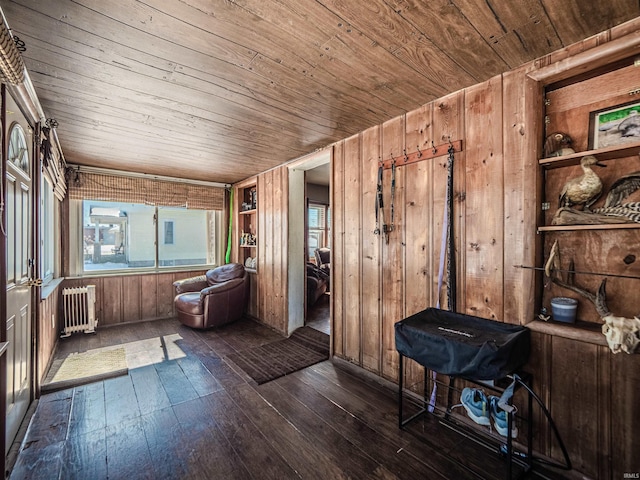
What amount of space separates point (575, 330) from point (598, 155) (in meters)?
0.95

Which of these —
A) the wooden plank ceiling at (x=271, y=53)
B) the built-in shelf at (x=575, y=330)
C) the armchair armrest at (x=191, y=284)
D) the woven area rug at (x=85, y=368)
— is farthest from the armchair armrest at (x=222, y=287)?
the built-in shelf at (x=575, y=330)

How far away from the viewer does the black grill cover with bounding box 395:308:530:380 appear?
4.75 feet

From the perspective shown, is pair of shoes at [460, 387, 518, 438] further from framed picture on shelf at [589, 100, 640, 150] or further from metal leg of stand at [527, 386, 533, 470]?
framed picture on shelf at [589, 100, 640, 150]

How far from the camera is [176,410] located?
221 centimetres

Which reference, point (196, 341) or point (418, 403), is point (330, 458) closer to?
point (418, 403)

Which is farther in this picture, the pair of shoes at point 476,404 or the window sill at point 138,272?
the window sill at point 138,272

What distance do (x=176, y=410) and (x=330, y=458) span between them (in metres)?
1.28

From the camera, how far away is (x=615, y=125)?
1.50 meters

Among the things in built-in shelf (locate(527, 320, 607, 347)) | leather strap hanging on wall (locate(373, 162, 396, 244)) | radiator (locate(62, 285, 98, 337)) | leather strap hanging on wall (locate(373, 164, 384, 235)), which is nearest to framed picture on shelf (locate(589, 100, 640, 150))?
built-in shelf (locate(527, 320, 607, 347))

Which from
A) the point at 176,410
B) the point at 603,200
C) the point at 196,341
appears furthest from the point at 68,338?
the point at 603,200

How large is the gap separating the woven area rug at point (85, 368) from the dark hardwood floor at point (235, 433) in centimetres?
10

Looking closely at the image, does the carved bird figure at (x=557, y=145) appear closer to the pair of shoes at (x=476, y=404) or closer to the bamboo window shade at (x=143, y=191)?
the pair of shoes at (x=476, y=404)

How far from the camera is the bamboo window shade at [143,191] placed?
409cm

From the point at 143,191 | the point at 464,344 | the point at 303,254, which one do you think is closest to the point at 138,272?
the point at 143,191
